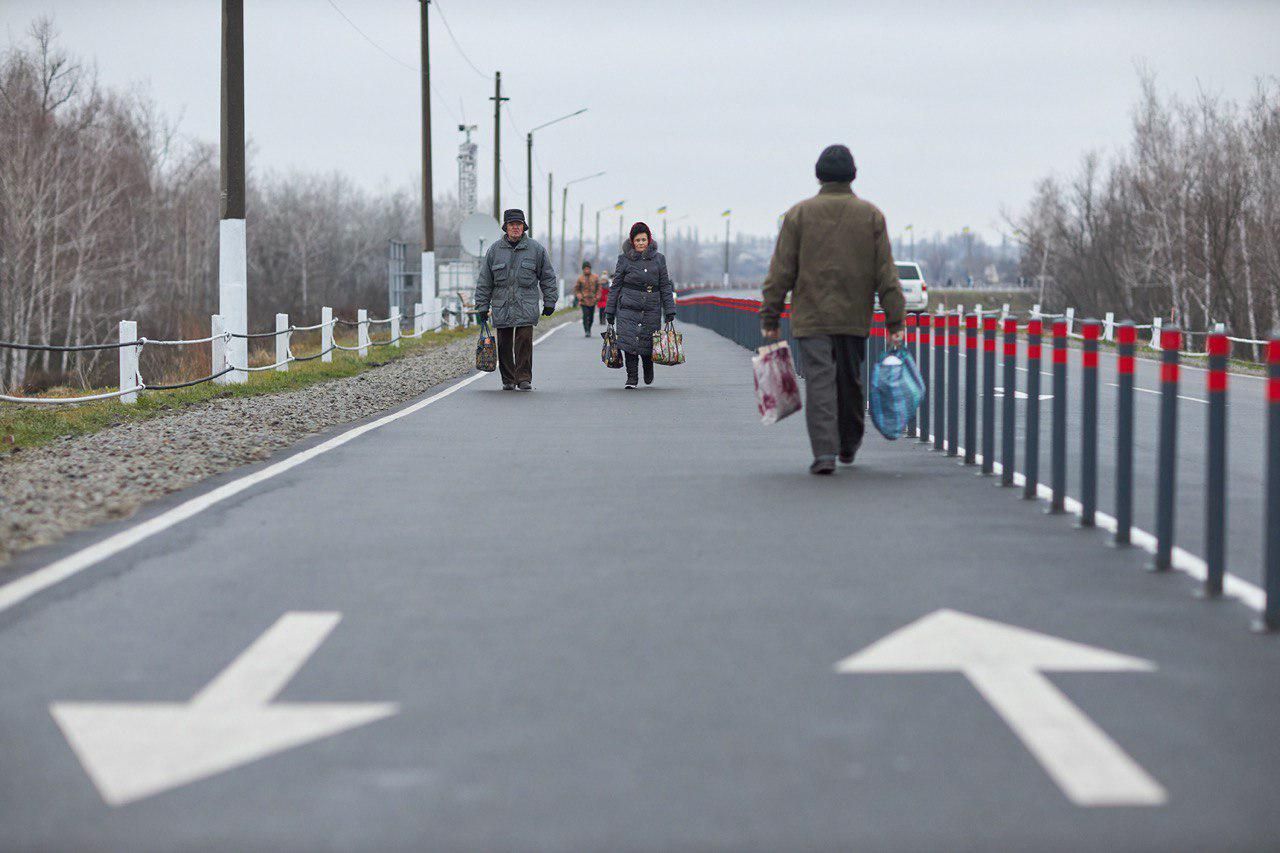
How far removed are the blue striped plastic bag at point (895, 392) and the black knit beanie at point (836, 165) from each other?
128 centimetres

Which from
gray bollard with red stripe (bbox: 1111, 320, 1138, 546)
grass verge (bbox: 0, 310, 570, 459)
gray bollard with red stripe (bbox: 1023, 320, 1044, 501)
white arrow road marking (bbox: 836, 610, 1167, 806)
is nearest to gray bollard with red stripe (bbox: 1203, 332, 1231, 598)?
white arrow road marking (bbox: 836, 610, 1167, 806)

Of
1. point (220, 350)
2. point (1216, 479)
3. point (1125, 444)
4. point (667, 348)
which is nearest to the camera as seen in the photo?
point (1216, 479)

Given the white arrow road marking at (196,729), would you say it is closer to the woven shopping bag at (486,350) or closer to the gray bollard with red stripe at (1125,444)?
the gray bollard with red stripe at (1125,444)

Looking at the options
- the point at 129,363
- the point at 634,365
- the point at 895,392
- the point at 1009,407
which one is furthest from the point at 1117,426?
the point at 634,365

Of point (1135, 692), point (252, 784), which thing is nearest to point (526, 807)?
point (252, 784)

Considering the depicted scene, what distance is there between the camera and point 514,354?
66.2ft

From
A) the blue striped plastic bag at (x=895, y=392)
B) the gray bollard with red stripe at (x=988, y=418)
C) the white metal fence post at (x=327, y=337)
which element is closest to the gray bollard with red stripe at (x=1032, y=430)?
the gray bollard with red stripe at (x=988, y=418)

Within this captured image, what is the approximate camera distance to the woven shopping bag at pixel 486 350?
20.5 meters

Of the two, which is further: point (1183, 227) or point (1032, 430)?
point (1183, 227)

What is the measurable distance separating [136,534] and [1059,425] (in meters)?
4.72

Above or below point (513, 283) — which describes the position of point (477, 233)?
above

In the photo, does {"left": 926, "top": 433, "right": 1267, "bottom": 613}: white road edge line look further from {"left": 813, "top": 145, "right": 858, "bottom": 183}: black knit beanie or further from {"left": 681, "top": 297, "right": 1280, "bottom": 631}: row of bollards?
{"left": 813, "top": 145, "right": 858, "bottom": 183}: black knit beanie

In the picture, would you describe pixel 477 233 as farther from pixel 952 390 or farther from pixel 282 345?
pixel 952 390

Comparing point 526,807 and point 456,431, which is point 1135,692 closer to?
point 526,807
